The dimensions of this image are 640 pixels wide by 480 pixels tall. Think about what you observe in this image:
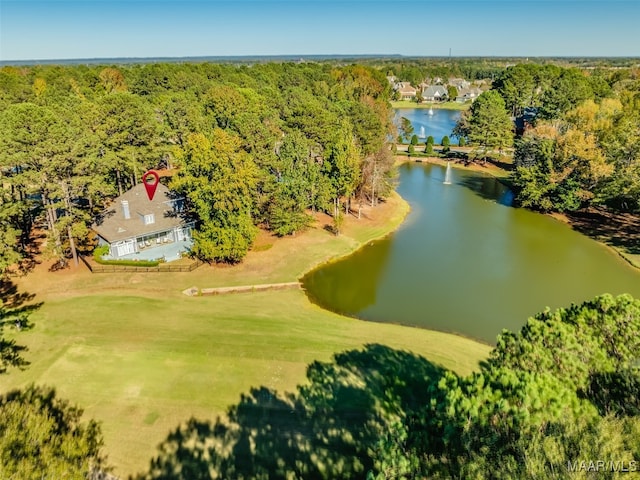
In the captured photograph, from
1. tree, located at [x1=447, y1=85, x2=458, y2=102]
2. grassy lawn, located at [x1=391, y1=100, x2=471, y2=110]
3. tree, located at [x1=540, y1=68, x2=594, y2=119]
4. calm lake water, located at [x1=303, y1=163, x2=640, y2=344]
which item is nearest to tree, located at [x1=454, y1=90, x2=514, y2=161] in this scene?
tree, located at [x1=540, y1=68, x2=594, y2=119]

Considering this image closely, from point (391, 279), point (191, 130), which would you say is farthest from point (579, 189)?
point (191, 130)

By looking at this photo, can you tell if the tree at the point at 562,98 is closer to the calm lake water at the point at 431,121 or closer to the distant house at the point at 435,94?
the calm lake water at the point at 431,121

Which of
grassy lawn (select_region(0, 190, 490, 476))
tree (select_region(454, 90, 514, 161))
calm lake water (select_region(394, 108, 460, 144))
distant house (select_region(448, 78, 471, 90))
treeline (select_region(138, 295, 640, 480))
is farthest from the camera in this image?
distant house (select_region(448, 78, 471, 90))

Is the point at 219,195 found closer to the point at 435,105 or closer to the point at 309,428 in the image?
the point at 309,428

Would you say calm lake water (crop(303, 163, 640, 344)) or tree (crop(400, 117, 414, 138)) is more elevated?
tree (crop(400, 117, 414, 138))

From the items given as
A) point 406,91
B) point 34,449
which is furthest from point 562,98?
point 406,91

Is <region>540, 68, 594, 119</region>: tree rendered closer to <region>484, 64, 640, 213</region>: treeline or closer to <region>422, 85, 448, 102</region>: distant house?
<region>484, 64, 640, 213</region>: treeline

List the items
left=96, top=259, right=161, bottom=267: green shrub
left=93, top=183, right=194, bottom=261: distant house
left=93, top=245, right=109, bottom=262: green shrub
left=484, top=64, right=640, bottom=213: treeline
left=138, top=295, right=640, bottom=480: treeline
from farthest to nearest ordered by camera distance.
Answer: left=484, top=64, right=640, bottom=213: treeline → left=93, top=183, right=194, bottom=261: distant house → left=93, top=245, right=109, bottom=262: green shrub → left=96, top=259, right=161, bottom=267: green shrub → left=138, top=295, right=640, bottom=480: treeline
